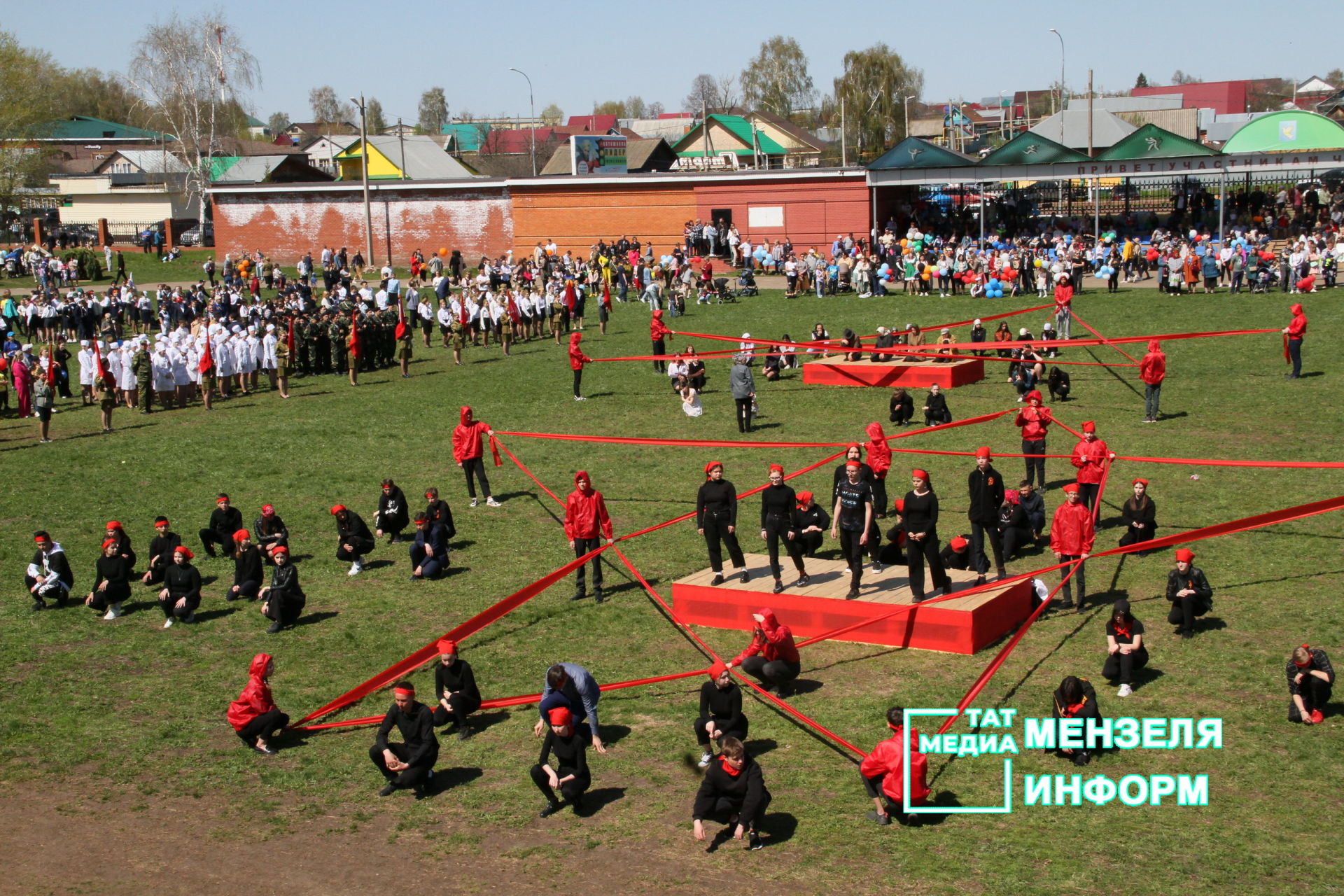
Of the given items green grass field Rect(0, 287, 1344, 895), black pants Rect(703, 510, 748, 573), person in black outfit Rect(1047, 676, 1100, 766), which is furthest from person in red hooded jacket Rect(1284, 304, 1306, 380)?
person in black outfit Rect(1047, 676, 1100, 766)

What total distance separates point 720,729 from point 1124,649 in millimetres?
3849

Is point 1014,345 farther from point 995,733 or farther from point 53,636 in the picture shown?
point 53,636

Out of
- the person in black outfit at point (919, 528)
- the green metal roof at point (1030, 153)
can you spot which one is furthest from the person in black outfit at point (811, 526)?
the green metal roof at point (1030, 153)

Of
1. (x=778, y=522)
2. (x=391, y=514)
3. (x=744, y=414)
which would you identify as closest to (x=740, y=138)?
(x=744, y=414)

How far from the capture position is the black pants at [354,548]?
15961 millimetres

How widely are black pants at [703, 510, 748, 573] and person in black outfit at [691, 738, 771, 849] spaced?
439 cm

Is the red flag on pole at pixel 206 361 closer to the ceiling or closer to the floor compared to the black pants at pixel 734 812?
closer to the ceiling

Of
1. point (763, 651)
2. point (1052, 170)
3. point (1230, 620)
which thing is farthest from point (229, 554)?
point (1052, 170)

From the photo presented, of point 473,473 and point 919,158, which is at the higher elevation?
point 919,158

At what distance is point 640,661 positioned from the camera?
12.9 m

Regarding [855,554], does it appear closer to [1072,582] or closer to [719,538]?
[719,538]

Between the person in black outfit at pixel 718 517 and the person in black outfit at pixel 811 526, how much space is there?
0.82 meters

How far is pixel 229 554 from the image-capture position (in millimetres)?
16734

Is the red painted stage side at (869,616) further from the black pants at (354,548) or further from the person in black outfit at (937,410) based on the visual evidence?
the person in black outfit at (937,410)
